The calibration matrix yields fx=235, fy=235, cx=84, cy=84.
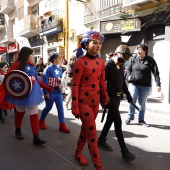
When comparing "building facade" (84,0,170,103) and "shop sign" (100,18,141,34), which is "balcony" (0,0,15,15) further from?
"shop sign" (100,18,141,34)

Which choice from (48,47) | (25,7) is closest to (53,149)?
(48,47)

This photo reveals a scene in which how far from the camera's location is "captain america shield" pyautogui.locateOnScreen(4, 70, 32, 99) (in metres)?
3.97

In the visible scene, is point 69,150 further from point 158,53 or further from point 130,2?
point 130,2

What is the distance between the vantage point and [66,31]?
53.6 feet

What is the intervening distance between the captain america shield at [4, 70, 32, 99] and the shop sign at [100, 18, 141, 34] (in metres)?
7.58

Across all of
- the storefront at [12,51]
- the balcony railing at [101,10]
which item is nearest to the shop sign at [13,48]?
the storefront at [12,51]

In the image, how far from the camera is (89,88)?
306 centimetres

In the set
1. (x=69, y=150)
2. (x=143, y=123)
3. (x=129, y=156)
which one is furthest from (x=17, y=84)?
(x=143, y=123)

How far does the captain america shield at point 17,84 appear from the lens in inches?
156

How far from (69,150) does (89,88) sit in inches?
57.0

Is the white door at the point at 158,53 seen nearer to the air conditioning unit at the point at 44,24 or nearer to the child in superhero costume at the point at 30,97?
the child in superhero costume at the point at 30,97

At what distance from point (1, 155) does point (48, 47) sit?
15987 millimetres

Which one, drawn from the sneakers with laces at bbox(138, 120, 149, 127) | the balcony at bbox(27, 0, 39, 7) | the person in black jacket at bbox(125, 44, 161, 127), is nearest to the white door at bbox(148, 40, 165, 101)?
the sneakers with laces at bbox(138, 120, 149, 127)

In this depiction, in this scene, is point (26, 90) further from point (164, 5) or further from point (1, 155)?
point (164, 5)
